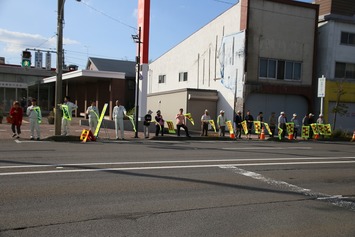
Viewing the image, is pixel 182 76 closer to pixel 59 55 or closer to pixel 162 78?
pixel 162 78

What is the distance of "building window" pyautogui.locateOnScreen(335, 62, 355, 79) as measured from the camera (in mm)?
29344

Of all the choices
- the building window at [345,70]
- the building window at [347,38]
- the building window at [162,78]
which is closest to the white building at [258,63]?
the building window at [345,70]

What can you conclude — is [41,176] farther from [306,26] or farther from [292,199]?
[306,26]

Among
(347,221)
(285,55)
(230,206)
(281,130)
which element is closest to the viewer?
(347,221)

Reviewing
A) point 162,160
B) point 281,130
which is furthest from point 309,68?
point 162,160

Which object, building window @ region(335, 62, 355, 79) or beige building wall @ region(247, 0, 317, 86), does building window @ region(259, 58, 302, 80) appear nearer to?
beige building wall @ region(247, 0, 317, 86)

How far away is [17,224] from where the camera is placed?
509cm

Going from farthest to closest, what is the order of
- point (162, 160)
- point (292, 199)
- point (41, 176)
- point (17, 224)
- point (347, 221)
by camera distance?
1. point (162, 160)
2. point (41, 176)
3. point (292, 199)
4. point (347, 221)
5. point (17, 224)

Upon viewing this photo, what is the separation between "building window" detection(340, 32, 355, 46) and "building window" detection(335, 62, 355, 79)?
174cm

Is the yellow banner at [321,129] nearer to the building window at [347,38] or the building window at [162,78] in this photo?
the building window at [347,38]

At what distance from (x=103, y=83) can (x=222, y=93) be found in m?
11.3

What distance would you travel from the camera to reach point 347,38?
97.0 feet

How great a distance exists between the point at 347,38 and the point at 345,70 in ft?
8.32

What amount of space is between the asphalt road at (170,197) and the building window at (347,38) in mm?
20966
